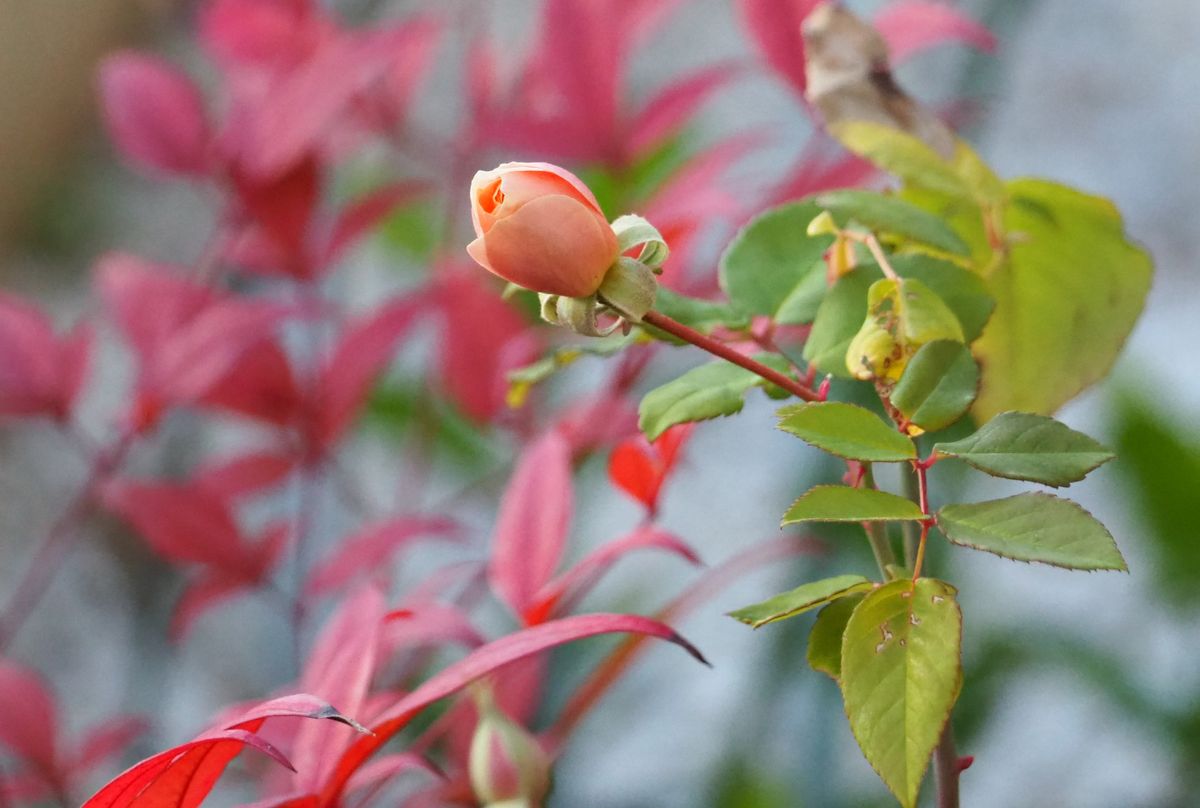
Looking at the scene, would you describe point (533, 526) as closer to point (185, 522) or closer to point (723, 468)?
point (185, 522)

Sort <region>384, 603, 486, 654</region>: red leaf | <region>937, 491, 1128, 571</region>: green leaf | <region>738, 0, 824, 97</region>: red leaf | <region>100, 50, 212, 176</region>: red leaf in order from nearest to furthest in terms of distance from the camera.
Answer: <region>937, 491, 1128, 571</region>: green leaf
<region>384, 603, 486, 654</region>: red leaf
<region>738, 0, 824, 97</region>: red leaf
<region>100, 50, 212, 176</region>: red leaf

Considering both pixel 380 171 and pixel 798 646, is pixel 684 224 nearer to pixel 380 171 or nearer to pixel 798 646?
pixel 798 646

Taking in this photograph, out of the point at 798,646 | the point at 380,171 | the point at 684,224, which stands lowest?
the point at 798,646

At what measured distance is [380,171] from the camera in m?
0.90

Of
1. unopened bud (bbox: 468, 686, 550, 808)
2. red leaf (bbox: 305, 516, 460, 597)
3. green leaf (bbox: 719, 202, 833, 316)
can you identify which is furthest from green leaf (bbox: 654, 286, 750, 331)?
red leaf (bbox: 305, 516, 460, 597)

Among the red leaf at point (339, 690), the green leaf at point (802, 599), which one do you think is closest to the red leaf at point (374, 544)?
the red leaf at point (339, 690)

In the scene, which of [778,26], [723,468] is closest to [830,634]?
[778,26]

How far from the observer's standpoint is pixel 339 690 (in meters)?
0.24

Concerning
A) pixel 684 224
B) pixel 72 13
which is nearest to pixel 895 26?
pixel 684 224

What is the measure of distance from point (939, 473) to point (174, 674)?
0.60 metres

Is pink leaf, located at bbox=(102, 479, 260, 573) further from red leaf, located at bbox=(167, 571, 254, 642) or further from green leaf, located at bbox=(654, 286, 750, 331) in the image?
green leaf, located at bbox=(654, 286, 750, 331)

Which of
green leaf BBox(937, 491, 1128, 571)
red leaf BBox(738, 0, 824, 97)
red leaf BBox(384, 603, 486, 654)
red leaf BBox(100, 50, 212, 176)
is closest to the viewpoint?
green leaf BBox(937, 491, 1128, 571)

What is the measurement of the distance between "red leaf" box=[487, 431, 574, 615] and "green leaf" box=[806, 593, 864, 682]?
0.11m

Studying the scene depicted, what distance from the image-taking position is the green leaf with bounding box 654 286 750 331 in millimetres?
221
